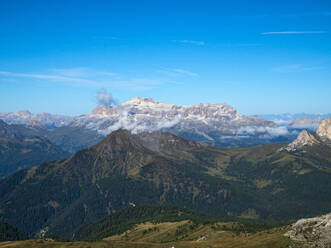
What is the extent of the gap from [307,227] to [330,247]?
26959 mm

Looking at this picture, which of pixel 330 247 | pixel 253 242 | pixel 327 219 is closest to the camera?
pixel 330 247

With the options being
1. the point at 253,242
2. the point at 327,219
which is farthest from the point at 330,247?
the point at 253,242

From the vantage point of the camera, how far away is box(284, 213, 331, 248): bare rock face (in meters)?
144

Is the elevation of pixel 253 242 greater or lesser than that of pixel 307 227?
lesser

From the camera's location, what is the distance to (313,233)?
153250 mm

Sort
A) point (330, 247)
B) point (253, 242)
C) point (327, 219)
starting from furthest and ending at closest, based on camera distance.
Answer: point (253, 242)
point (327, 219)
point (330, 247)

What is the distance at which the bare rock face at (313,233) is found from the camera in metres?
144

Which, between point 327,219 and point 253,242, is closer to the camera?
point 327,219

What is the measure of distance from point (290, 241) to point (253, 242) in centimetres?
2754

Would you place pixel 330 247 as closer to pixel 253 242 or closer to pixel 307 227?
pixel 307 227

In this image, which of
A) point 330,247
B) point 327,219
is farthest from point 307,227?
point 330,247

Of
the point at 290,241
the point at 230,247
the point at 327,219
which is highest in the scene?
the point at 327,219

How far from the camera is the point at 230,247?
186875 millimetres

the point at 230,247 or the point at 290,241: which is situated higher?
the point at 290,241
